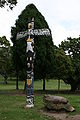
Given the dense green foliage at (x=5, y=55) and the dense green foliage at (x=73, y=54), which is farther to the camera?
the dense green foliage at (x=5, y=55)

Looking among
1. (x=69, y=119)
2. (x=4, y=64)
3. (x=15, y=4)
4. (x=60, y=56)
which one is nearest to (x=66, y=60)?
(x=60, y=56)

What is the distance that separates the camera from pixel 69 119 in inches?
620

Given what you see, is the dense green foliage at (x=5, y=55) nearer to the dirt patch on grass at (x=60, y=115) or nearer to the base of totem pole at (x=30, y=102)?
the base of totem pole at (x=30, y=102)

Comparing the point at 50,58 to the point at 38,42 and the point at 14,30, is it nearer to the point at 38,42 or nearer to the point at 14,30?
the point at 38,42

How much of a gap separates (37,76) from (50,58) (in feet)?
10.6

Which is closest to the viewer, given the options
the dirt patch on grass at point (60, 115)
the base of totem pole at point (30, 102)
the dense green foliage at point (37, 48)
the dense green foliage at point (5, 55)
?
the dirt patch on grass at point (60, 115)

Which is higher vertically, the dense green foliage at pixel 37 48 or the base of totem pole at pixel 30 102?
the dense green foliage at pixel 37 48

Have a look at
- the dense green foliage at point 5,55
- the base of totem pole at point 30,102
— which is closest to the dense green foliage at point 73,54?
the dense green foliage at point 5,55

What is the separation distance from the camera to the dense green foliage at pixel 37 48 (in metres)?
A: 38.5

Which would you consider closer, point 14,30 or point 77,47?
point 14,30

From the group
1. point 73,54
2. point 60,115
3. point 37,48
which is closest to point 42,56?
point 37,48

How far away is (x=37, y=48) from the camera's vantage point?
1516 inches

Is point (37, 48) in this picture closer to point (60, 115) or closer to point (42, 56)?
point (42, 56)

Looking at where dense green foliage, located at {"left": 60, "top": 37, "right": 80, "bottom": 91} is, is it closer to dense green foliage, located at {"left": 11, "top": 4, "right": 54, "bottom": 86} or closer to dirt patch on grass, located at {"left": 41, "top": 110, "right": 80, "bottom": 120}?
dense green foliage, located at {"left": 11, "top": 4, "right": 54, "bottom": 86}
